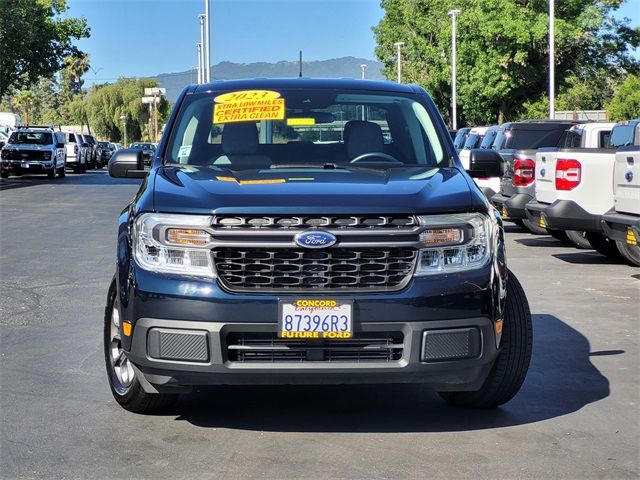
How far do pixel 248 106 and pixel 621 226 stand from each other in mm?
6405

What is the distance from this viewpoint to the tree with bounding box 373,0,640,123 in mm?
56469

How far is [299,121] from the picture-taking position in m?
6.92

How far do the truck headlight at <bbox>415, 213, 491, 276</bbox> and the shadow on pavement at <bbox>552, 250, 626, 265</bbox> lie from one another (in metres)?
9.15

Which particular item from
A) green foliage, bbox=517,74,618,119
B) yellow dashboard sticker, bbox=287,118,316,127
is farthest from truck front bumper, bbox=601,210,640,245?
green foliage, bbox=517,74,618,119

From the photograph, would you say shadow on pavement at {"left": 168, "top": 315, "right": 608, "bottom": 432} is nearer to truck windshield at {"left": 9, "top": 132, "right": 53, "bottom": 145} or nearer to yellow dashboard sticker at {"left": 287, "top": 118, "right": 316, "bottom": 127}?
Result: yellow dashboard sticker at {"left": 287, "top": 118, "right": 316, "bottom": 127}

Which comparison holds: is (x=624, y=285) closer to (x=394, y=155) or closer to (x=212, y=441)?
(x=394, y=155)

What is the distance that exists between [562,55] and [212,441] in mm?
55434

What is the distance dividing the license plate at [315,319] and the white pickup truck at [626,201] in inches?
268

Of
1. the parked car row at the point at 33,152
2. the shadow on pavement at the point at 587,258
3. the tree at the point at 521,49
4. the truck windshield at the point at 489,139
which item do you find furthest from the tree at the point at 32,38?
the shadow on pavement at the point at 587,258

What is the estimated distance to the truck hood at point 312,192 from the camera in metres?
5.45

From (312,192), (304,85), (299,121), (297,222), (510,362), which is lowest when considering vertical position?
(510,362)

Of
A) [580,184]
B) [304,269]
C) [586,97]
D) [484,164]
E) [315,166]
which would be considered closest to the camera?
[304,269]

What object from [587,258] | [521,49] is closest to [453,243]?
[587,258]

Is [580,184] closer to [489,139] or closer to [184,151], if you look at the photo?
[489,139]
